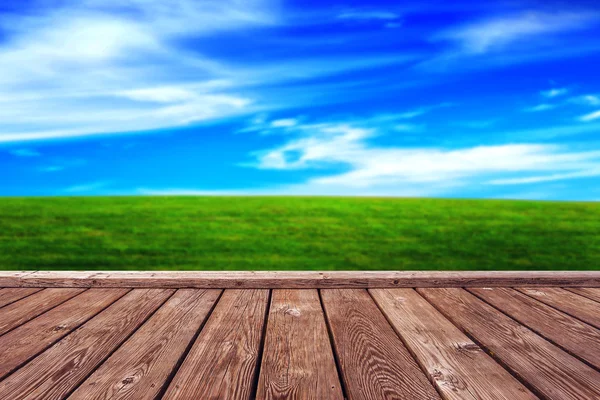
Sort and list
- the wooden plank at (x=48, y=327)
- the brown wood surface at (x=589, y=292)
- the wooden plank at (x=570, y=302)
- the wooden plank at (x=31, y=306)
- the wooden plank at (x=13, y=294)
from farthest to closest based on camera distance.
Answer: the brown wood surface at (x=589, y=292), the wooden plank at (x=13, y=294), the wooden plank at (x=570, y=302), the wooden plank at (x=31, y=306), the wooden plank at (x=48, y=327)

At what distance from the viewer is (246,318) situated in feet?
7.61

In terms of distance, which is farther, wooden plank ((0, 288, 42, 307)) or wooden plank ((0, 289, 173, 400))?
wooden plank ((0, 288, 42, 307))

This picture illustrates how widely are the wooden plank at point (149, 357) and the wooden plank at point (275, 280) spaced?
0.43 metres

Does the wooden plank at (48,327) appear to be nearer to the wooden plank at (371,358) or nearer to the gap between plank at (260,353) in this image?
the gap between plank at (260,353)

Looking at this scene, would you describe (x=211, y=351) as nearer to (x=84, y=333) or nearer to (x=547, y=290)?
(x=84, y=333)

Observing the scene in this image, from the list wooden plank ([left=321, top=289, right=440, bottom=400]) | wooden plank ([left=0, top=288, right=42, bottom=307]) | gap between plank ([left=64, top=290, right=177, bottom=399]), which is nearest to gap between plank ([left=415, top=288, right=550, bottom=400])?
wooden plank ([left=321, top=289, right=440, bottom=400])

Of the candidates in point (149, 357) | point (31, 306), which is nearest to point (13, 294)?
point (31, 306)

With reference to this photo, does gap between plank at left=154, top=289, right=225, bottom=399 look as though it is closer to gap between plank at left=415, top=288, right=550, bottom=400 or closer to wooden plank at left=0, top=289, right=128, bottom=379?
wooden plank at left=0, top=289, right=128, bottom=379

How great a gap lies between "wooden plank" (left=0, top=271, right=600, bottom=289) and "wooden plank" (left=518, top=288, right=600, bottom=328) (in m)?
0.15

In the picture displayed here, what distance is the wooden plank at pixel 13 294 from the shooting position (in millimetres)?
2727

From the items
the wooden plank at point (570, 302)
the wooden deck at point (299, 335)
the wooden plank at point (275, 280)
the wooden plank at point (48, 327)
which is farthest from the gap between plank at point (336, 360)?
the wooden plank at point (570, 302)

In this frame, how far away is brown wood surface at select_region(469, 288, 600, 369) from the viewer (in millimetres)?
1975

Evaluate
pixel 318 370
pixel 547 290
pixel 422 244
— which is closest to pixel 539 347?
pixel 318 370

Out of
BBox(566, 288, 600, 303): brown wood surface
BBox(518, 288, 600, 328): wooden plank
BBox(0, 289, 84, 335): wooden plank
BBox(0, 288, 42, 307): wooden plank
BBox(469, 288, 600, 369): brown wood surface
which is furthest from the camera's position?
BBox(566, 288, 600, 303): brown wood surface
